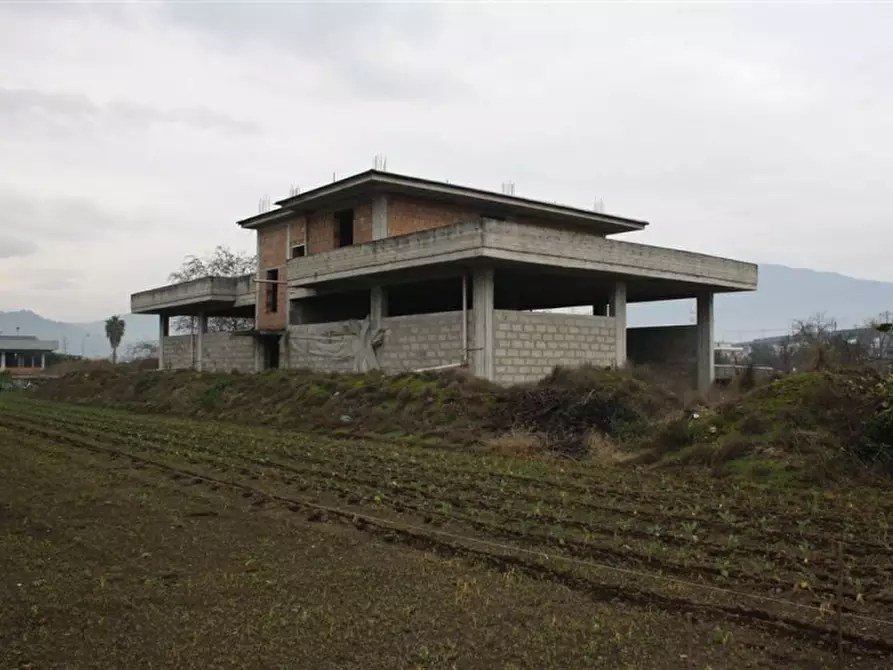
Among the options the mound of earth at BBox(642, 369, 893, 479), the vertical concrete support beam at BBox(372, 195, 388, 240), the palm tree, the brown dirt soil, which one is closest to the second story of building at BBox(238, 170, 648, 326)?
the vertical concrete support beam at BBox(372, 195, 388, 240)

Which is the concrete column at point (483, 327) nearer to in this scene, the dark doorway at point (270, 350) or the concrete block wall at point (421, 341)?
the concrete block wall at point (421, 341)

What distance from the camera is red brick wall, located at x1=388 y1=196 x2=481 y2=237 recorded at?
26734 millimetres

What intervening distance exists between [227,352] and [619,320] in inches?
783

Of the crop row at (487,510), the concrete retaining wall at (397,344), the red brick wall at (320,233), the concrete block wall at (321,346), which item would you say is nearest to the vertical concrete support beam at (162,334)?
the concrete block wall at (321,346)

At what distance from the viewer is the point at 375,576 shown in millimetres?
6195

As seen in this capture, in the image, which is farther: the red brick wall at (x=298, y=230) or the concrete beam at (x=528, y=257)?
the red brick wall at (x=298, y=230)

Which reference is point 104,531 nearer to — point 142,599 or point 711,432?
point 142,599

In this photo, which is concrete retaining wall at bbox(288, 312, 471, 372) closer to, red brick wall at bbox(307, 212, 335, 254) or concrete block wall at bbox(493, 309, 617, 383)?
concrete block wall at bbox(493, 309, 617, 383)

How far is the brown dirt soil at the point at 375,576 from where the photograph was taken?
4664 mm

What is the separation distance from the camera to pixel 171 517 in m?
8.38

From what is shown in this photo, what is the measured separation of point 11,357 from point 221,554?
9376 cm

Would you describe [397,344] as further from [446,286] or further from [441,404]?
[441,404]

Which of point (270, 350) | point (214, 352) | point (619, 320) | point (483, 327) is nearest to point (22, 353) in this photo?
point (214, 352)

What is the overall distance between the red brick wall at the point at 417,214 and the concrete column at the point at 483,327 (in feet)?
20.6
